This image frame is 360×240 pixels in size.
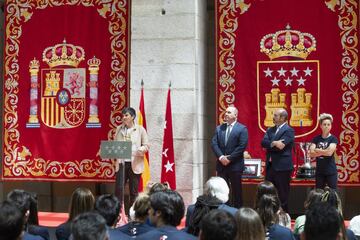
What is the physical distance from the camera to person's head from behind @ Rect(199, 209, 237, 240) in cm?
298

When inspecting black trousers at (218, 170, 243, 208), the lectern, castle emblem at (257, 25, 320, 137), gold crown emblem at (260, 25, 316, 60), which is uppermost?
gold crown emblem at (260, 25, 316, 60)

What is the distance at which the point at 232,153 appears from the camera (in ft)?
24.8

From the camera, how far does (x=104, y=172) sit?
360 inches

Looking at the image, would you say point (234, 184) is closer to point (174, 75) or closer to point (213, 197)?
point (174, 75)

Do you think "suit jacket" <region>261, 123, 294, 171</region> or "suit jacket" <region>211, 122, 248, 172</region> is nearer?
"suit jacket" <region>261, 123, 294, 171</region>

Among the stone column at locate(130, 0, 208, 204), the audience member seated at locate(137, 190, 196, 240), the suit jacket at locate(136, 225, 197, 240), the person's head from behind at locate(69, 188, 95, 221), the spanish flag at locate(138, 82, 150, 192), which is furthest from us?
the stone column at locate(130, 0, 208, 204)

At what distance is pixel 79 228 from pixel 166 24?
6126 millimetres

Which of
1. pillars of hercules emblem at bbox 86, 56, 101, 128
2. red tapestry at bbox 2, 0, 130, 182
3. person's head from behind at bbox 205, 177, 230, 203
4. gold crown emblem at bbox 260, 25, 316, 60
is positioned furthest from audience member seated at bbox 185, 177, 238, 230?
pillars of hercules emblem at bbox 86, 56, 101, 128

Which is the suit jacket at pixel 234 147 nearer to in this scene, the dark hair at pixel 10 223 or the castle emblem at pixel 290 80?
the castle emblem at pixel 290 80

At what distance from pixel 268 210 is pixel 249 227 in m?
0.88

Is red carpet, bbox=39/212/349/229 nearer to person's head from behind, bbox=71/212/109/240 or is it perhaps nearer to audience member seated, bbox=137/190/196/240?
audience member seated, bbox=137/190/196/240

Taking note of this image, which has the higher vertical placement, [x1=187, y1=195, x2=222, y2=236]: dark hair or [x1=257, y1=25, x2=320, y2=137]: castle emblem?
[x1=257, y1=25, x2=320, y2=137]: castle emblem

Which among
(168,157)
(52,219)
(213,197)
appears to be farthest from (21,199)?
(168,157)

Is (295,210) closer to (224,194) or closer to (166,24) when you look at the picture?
(166,24)
